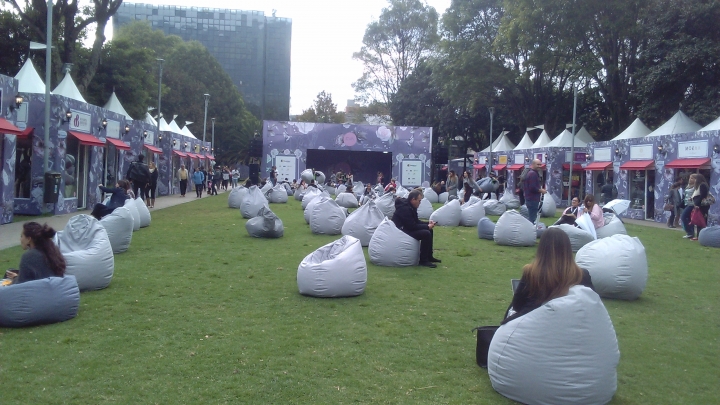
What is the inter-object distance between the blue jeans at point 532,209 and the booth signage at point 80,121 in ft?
49.6

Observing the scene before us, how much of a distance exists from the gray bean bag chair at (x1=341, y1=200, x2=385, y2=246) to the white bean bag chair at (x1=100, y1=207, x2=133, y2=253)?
178 inches

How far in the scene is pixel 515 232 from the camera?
14.2 m

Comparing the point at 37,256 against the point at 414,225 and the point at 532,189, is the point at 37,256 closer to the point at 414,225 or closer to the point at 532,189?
the point at 414,225

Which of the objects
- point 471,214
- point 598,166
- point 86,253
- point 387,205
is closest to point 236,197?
point 387,205

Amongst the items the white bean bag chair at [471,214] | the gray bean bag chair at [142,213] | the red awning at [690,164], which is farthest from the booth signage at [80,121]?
the red awning at [690,164]

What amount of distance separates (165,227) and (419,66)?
4251 centimetres

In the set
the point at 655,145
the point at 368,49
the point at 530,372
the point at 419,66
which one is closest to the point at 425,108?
the point at 419,66

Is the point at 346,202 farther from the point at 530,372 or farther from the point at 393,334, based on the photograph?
the point at 530,372

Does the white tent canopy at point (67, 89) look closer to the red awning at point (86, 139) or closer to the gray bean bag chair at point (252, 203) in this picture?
the red awning at point (86, 139)

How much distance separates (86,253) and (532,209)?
989 centimetres

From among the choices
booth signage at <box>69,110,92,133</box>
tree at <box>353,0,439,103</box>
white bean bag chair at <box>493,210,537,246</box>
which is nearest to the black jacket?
Result: white bean bag chair at <box>493,210,537,246</box>

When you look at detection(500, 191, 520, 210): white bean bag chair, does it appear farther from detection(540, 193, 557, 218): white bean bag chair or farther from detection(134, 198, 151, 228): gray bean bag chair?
detection(134, 198, 151, 228): gray bean bag chair

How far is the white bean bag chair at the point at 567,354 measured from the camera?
15.1 ft

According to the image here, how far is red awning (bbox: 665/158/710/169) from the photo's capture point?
72.0 ft
